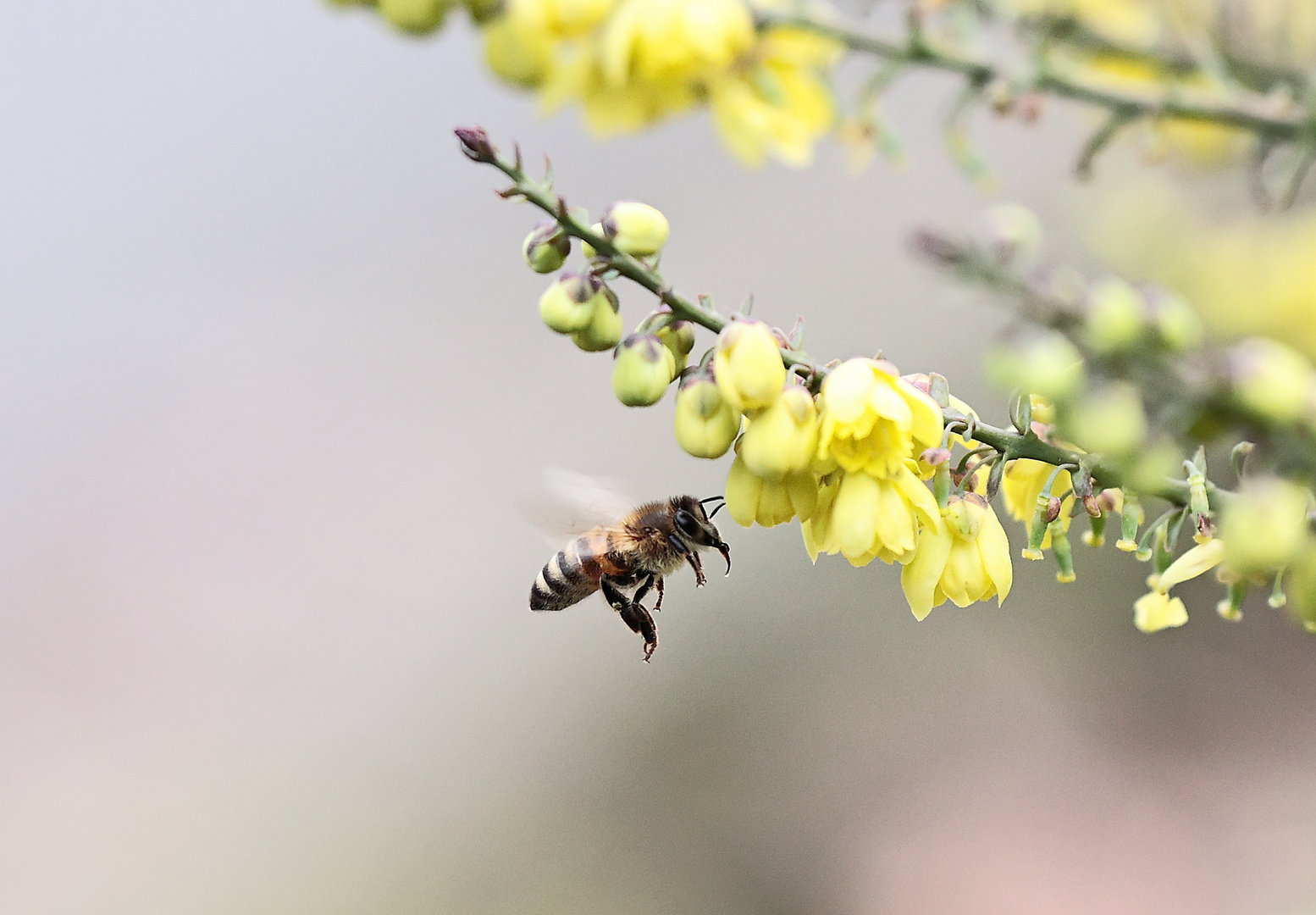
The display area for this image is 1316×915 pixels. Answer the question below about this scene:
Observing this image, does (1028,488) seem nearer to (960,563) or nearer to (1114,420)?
(960,563)

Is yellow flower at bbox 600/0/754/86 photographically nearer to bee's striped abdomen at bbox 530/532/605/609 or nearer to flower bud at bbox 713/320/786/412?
flower bud at bbox 713/320/786/412

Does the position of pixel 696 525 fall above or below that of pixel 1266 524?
above

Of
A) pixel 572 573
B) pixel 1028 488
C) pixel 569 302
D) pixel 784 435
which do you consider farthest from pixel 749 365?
pixel 572 573

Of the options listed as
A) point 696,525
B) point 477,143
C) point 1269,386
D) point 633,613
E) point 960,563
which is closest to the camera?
point 1269,386

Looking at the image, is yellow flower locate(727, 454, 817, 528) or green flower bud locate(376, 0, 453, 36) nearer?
green flower bud locate(376, 0, 453, 36)

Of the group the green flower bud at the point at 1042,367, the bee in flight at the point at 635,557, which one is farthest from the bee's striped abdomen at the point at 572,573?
the green flower bud at the point at 1042,367

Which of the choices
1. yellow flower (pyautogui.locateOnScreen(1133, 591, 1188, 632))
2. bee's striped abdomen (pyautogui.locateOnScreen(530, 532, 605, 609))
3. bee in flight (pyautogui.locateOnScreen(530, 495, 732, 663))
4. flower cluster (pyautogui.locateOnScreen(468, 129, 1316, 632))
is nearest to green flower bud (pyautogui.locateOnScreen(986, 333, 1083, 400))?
flower cluster (pyautogui.locateOnScreen(468, 129, 1316, 632))
